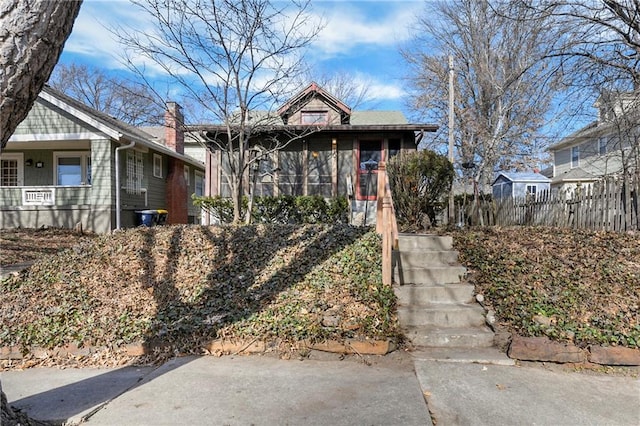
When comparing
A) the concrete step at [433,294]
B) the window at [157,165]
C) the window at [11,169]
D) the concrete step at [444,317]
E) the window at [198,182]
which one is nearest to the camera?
the concrete step at [444,317]

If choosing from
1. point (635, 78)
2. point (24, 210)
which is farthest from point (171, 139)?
point (635, 78)

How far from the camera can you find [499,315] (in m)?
4.29

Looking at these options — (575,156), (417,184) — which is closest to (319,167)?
(417,184)

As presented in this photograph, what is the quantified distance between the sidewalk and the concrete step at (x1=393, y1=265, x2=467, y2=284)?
4.45ft

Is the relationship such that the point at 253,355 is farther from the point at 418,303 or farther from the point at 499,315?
the point at 499,315

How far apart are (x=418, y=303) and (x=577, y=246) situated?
2683mm

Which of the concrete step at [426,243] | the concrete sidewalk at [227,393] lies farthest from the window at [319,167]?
the concrete sidewalk at [227,393]

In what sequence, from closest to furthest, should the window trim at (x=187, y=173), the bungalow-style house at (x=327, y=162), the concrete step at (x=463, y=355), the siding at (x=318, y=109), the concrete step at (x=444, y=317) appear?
the concrete step at (x=463, y=355), the concrete step at (x=444, y=317), the bungalow-style house at (x=327, y=162), the siding at (x=318, y=109), the window trim at (x=187, y=173)

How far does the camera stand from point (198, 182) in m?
21.7

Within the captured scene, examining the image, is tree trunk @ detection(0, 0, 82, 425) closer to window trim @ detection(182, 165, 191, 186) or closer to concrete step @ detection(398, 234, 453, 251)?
concrete step @ detection(398, 234, 453, 251)

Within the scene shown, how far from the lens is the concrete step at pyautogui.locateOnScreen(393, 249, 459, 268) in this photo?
5331 millimetres

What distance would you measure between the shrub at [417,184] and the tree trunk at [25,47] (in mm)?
7058

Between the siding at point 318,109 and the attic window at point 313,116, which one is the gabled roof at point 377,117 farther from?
the attic window at point 313,116

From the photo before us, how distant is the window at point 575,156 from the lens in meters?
24.6
